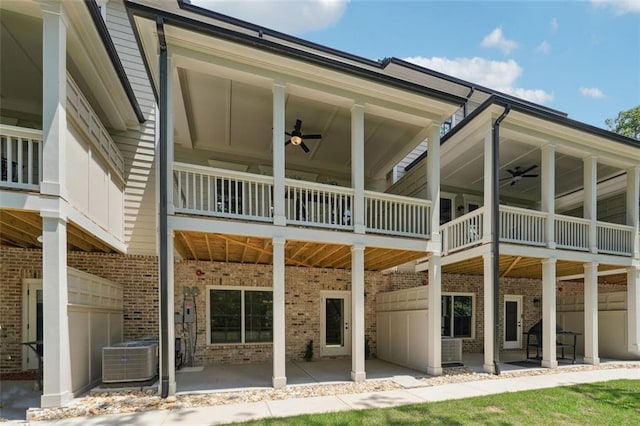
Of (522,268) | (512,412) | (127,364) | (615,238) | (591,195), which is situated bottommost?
(512,412)

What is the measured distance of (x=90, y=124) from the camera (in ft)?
21.8

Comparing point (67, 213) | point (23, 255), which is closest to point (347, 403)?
point (67, 213)

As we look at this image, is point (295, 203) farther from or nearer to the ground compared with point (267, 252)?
farther from the ground

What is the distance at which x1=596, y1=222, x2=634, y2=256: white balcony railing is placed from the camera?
9.68 m

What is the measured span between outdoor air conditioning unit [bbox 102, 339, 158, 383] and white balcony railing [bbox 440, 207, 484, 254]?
7568 millimetres

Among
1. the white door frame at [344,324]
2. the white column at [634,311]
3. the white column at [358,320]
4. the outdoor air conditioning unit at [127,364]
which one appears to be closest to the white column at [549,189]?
the white column at [634,311]

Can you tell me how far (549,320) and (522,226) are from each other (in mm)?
2329

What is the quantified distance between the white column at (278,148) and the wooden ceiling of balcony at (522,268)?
18.3ft

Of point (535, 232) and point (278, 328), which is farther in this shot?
point (535, 232)

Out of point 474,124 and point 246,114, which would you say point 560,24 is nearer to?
point 474,124

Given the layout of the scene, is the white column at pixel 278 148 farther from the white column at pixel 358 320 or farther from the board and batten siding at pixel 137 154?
the board and batten siding at pixel 137 154

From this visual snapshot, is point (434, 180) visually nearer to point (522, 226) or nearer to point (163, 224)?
point (522, 226)

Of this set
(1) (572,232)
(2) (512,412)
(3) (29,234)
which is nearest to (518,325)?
(1) (572,232)

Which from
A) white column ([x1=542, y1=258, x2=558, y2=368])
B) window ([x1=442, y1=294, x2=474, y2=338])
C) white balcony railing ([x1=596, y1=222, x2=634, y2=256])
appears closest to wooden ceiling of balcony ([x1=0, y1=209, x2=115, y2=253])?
window ([x1=442, y1=294, x2=474, y2=338])
